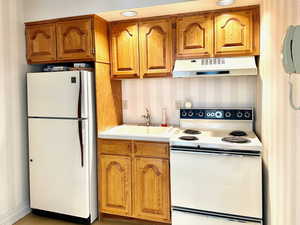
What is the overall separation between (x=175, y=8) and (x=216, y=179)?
1.74 m

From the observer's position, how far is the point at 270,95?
1.95 metres

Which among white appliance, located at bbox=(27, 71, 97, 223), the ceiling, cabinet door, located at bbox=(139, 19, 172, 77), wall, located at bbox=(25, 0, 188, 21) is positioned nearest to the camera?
the ceiling

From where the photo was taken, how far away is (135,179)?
8.27 ft

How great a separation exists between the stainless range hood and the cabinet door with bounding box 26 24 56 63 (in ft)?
4.77

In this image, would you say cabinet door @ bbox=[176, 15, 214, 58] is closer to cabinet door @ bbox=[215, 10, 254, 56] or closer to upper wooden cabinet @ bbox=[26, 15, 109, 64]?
cabinet door @ bbox=[215, 10, 254, 56]

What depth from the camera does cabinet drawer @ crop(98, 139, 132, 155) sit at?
8.30ft

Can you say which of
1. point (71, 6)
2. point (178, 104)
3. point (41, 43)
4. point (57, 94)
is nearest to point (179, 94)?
point (178, 104)

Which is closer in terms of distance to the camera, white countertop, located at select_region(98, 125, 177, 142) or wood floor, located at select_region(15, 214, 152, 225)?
white countertop, located at select_region(98, 125, 177, 142)

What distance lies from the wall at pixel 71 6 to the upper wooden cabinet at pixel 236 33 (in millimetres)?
568

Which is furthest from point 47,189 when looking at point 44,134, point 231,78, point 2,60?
point 231,78

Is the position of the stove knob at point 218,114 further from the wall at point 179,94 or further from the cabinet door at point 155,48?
the cabinet door at point 155,48

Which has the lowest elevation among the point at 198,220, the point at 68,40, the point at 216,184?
the point at 198,220

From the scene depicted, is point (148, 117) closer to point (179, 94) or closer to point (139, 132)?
point (139, 132)

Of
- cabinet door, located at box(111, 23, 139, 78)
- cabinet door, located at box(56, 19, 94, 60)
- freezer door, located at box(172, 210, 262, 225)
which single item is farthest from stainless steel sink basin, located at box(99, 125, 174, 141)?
cabinet door, located at box(56, 19, 94, 60)
